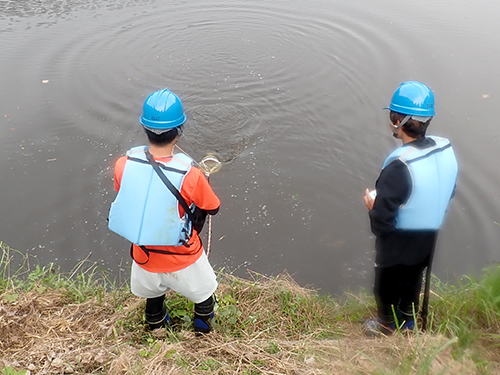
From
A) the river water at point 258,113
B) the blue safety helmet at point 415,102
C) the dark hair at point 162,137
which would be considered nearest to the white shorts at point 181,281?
the dark hair at point 162,137

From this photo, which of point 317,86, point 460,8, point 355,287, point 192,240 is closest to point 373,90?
point 317,86

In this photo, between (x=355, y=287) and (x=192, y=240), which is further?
(x=355, y=287)

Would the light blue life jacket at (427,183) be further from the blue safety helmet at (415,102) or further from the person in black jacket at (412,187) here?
the blue safety helmet at (415,102)

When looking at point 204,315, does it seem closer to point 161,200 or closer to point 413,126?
point 161,200

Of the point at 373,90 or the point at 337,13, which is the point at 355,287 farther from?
the point at 337,13

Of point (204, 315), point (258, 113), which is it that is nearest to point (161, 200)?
point (204, 315)

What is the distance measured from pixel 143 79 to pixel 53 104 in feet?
5.41

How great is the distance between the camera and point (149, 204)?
2.30 metres

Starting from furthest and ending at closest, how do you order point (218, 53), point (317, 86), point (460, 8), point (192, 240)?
point (460, 8) < point (218, 53) < point (317, 86) < point (192, 240)

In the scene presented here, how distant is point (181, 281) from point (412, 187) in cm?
160

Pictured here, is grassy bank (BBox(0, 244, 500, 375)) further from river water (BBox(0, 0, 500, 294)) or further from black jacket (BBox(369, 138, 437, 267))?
river water (BBox(0, 0, 500, 294))

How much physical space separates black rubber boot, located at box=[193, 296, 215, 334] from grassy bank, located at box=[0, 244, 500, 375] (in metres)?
0.07

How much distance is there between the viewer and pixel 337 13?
9.45 m

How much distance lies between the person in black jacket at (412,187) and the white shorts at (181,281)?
1187 millimetres
